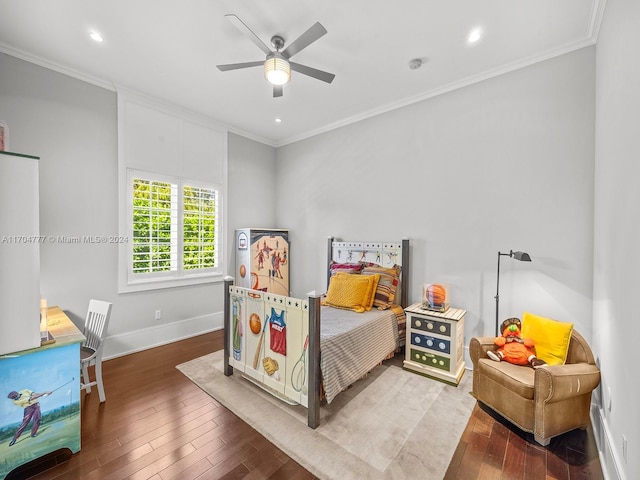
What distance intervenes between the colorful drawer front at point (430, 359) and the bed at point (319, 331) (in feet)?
0.86

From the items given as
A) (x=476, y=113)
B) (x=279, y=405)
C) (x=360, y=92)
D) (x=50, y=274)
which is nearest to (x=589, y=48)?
(x=476, y=113)

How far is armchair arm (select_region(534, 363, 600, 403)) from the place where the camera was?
73.6 inches

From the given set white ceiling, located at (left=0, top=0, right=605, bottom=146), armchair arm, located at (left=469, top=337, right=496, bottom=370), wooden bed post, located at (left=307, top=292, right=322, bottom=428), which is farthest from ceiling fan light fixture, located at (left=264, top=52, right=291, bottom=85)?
armchair arm, located at (left=469, top=337, right=496, bottom=370)

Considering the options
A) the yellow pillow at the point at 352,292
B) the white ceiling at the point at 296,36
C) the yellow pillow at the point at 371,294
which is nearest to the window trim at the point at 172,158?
the white ceiling at the point at 296,36

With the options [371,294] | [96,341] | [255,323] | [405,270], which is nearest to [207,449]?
[255,323]

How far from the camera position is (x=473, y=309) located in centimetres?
311

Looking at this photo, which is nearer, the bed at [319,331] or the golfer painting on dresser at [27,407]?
the golfer painting on dresser at [27,407]

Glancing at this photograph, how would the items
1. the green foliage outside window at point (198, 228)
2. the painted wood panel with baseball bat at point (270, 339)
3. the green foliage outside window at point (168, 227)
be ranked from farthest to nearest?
the green foliage outside window at point (198, 228) → the green foliage outside window at point (168, 227) → the painted wood panel with baseball bat at point (270, 339)

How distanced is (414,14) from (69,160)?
374cm

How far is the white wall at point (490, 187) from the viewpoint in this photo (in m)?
2.56

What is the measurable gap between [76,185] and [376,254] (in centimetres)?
369

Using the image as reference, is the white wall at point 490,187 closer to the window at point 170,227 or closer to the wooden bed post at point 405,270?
the wooden bed post at point 405,270

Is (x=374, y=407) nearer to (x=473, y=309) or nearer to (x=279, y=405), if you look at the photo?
(x=279, y=405)

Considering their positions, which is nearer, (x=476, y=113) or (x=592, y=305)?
(x=592, y=305)
